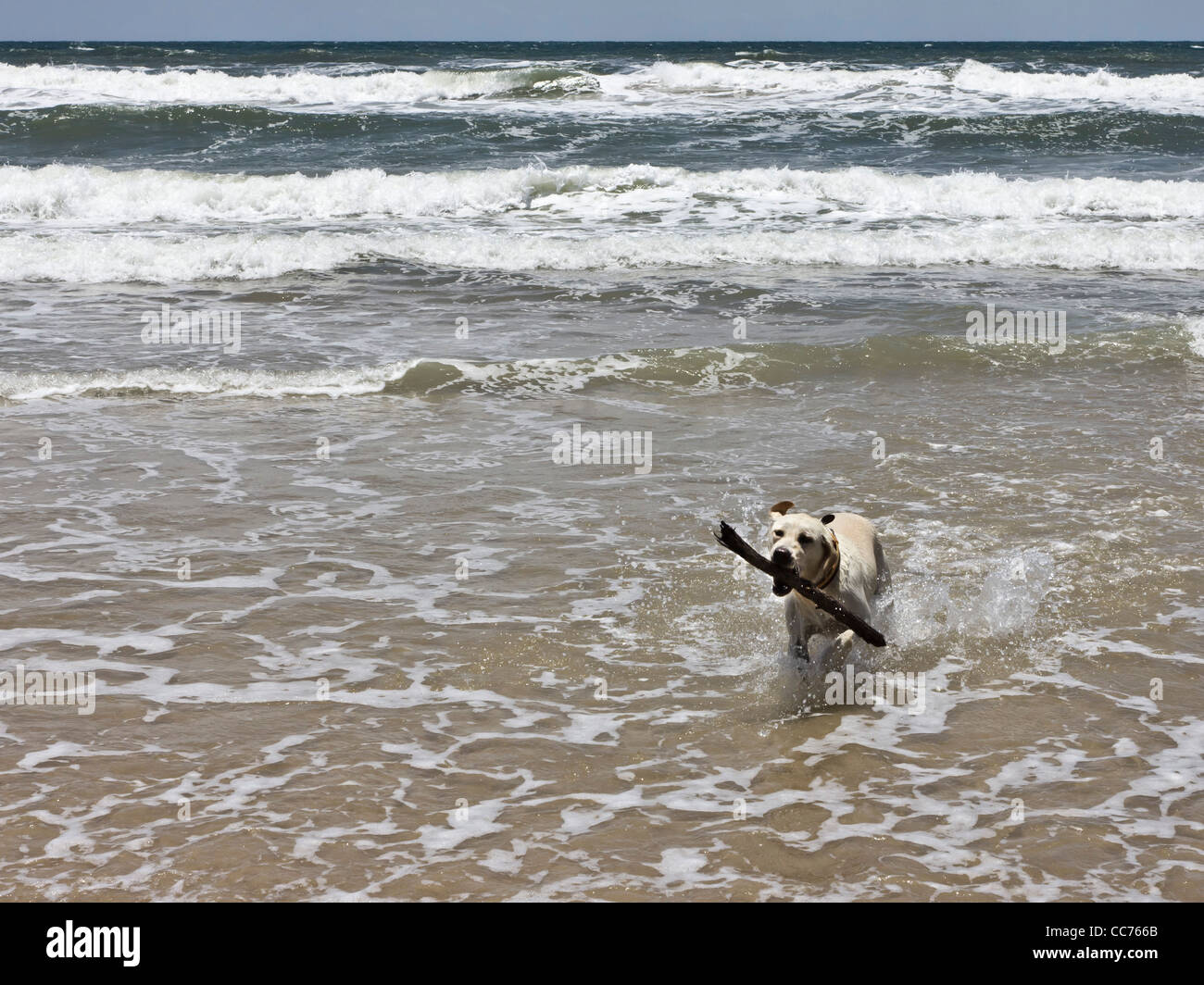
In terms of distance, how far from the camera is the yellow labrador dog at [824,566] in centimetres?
517

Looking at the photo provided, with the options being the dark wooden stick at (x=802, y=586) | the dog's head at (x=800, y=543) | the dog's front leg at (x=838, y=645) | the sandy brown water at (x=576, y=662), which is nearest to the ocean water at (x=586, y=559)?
the sandy brown water at (x=576, y=662)

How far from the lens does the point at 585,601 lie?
21.6ft

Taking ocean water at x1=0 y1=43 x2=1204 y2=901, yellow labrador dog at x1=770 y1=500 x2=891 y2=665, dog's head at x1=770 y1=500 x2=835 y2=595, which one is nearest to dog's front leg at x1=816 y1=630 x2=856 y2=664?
yellow labrador dog at x1=770 y1=500 x2=891 y2=665

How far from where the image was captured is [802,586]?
16.6 ft

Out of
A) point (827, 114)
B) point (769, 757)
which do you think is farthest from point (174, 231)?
point (827, 114)

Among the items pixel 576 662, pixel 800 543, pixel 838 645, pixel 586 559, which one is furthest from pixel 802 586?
pixel 586 559

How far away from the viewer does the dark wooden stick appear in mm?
4824

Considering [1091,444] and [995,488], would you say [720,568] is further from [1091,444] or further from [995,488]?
[1091,444]

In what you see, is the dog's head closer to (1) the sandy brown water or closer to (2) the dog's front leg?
(2) the dog's front leg

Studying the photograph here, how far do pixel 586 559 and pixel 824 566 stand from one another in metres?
2.15

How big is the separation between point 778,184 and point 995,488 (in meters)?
15.7

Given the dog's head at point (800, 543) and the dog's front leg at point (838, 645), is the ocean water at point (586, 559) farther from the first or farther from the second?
the dog's head at point (800, 543)

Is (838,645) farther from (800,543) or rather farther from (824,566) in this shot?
(800,543)

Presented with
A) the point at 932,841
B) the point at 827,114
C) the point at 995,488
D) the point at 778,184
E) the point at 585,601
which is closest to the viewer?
the point at 932,841
